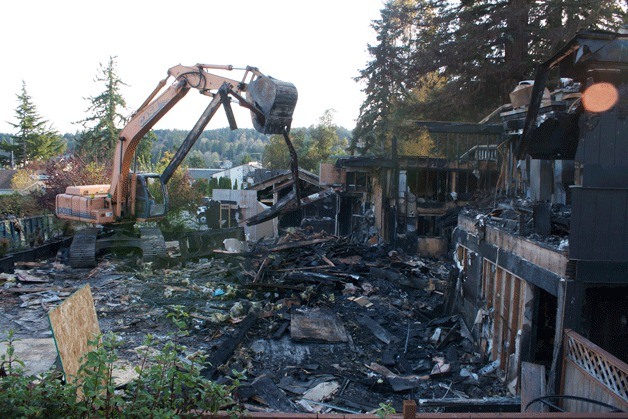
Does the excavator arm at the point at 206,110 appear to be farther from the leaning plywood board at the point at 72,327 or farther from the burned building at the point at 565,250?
the leaning plywood board at the point at 72,327

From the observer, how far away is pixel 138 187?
50.7 ft

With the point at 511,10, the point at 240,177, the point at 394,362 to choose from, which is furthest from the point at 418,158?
the point at 240,177

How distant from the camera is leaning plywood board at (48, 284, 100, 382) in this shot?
4.59 meters

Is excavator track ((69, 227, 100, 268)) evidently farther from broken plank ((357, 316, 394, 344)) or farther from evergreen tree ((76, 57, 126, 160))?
evergreen tree ((76, 57, 126, 160))

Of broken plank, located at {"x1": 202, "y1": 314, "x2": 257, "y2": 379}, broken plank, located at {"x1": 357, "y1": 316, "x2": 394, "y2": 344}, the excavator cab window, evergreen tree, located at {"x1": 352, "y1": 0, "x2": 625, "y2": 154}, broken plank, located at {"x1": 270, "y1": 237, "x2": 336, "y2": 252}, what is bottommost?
broken plank, located at {"x1": 357, "y1": 316, "x2": 394, "y2": 344}

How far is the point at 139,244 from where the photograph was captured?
623 inches

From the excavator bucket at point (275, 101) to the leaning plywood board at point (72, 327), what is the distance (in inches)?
242

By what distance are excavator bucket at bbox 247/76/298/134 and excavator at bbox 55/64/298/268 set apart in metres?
0.66

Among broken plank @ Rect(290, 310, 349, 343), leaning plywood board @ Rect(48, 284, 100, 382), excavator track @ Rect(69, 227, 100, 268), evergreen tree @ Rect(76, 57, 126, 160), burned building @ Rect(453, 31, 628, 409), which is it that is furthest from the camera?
evergreen tree @ Rect(76, 57, 126, 160)

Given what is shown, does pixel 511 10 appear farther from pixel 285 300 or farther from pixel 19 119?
pixel 19 119

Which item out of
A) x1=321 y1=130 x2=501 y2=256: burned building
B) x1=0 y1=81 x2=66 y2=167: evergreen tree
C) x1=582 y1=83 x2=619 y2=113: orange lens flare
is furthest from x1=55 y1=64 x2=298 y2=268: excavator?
x1=0 y1=81 x2=66 y2=167: evergreen tree

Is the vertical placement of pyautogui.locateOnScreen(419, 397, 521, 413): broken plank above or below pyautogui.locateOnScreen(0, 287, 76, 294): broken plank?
below

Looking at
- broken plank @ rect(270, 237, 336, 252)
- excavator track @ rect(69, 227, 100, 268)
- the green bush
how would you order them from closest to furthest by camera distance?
the green bush
excavator track @ rect(69, 227, 100, 268)
broken plank @ rect(270, 237, 336, 252)

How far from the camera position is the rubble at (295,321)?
8.40 metres
